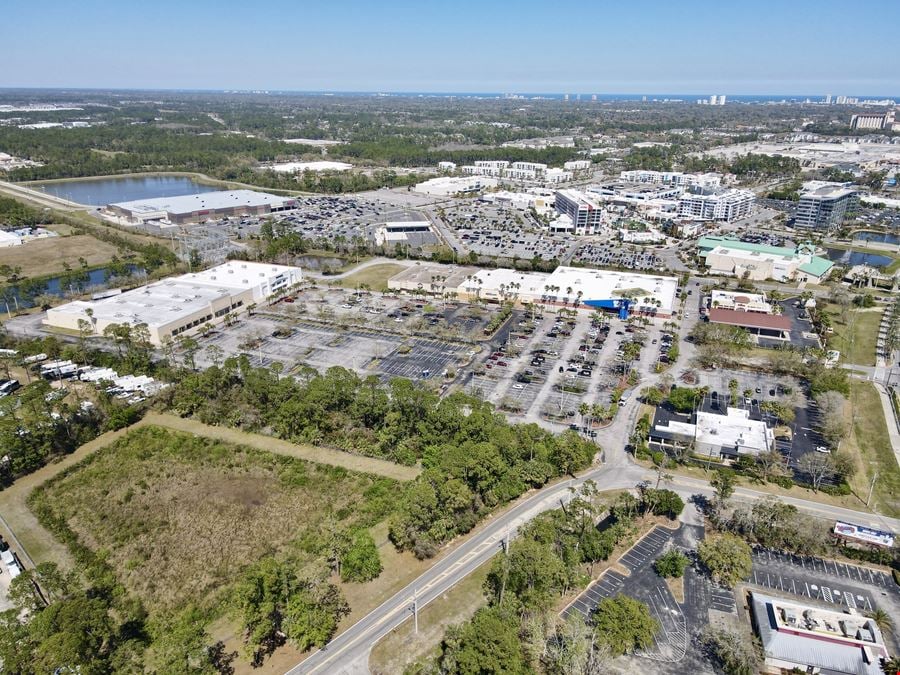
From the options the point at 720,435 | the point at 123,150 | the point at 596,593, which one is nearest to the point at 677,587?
the point at 596,593

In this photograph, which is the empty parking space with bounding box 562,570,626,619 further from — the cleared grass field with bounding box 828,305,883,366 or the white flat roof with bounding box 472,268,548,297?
the white flat roof with bounding box 472,268,548,297

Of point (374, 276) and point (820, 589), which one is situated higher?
point (374, 276)

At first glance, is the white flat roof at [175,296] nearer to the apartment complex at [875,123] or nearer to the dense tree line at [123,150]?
the dense tree line at [123,150]

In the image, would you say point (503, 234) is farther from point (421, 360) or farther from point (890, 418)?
point (890, 418)

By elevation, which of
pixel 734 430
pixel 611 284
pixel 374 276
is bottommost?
pixel 734 430

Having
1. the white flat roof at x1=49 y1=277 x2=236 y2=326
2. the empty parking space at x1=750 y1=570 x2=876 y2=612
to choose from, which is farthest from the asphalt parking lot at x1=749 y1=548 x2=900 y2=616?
the white flat roof at x1=49 y1=277 x2=236 y2=326

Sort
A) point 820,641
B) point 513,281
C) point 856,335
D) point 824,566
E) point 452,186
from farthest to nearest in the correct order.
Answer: point 452,186 → point 513,281 → point 856,335 → point 824,566 → point 820,641
